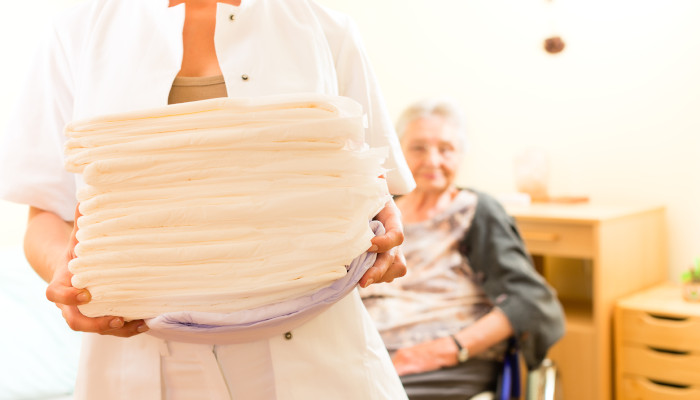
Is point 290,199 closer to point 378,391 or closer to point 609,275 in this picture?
point 378,391

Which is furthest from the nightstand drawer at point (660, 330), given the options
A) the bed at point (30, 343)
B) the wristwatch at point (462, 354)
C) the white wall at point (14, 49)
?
the white wall at point (14, 49)

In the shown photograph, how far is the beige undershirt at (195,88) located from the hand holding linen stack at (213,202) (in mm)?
179

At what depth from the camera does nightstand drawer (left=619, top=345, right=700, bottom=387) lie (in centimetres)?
255

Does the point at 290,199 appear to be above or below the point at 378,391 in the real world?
above

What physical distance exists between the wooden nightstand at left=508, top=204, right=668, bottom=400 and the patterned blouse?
0.45 metres

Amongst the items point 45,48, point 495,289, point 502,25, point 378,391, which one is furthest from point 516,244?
point 45,48

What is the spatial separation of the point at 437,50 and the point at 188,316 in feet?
9.82

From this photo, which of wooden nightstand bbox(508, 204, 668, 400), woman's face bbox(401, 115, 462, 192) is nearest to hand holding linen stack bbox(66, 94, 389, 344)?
woman's face bbox(401, 115, 462, 192)

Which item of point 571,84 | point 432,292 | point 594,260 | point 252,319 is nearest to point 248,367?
point 252,319

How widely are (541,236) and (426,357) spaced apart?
2.69 feet

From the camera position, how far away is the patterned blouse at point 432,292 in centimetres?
235

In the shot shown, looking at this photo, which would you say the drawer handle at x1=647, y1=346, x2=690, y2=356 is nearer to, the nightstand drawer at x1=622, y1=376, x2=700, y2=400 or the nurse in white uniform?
the nightstand drawer at x1=622, y1=376, x2=700, y2=400

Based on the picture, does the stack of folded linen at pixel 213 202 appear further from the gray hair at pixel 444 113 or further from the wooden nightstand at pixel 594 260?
the wooden nightstand at pixel 594 260

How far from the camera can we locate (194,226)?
740mm
